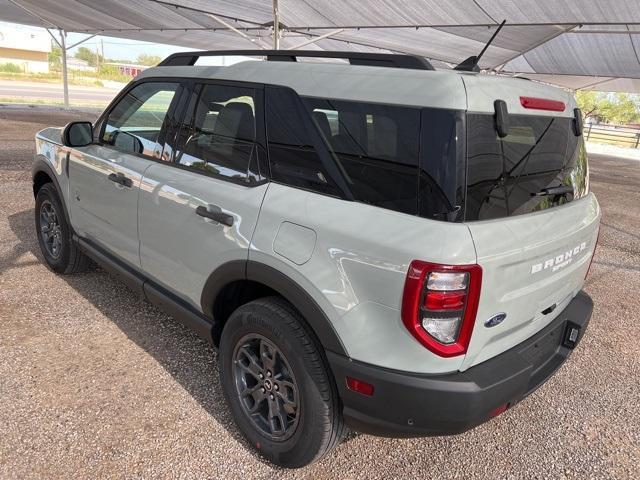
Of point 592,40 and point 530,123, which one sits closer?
point 530,123

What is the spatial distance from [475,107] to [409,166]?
307mm

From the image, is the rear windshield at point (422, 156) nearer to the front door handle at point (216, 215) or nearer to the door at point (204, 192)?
the door at point (204, 192)

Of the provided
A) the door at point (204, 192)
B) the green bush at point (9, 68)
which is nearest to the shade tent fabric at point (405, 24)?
the door at point (204, 192)

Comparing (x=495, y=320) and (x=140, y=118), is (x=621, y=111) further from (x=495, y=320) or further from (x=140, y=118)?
(x=495, y=320)

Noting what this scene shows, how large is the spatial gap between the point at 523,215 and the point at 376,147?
644 mm

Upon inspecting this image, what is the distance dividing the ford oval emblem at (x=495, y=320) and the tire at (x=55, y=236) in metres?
3.17

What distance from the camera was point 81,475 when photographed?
2086 millimetres

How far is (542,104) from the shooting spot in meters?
2.05

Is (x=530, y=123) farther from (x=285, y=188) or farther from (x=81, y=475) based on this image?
(x=81, y=475)

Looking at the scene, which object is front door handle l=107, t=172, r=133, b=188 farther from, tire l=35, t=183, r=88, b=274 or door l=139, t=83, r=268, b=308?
tire l=35, t=183, r=88, b=274

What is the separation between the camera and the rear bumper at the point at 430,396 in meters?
1.71

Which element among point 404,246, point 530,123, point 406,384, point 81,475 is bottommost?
point 81,475

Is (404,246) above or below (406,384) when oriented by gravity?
above

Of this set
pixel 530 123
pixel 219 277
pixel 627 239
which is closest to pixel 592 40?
pixel 627 239
